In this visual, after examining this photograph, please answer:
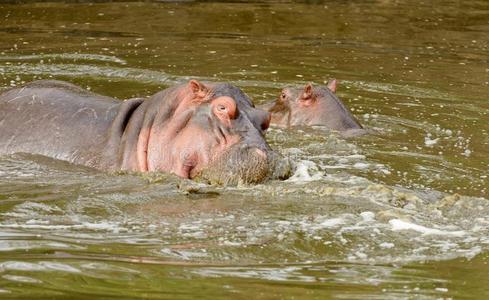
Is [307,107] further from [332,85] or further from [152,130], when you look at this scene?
[152,130]

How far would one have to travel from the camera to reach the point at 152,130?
25.2 feet

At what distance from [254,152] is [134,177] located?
2.91ft

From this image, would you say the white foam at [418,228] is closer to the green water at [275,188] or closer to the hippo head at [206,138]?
the green water at [275,188]

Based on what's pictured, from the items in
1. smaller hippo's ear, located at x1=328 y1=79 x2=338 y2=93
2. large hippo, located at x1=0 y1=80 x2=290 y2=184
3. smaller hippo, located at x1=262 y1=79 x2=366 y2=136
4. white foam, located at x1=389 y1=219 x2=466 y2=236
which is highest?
large hippo, located at x1=0 y1=80 x2=290 y2=184

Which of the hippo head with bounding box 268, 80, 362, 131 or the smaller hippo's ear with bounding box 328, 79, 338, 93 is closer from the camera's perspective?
the hippo head with bounding box 268, 80, 362, 131

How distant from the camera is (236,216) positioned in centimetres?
664

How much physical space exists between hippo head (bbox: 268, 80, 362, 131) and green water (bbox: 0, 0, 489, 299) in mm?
264

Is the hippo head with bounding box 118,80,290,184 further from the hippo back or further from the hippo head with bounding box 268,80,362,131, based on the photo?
the hippo head with bounding box 268,80,362,131

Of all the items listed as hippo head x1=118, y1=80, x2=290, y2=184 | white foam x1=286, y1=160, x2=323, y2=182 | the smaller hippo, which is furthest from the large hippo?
the smaller hippo

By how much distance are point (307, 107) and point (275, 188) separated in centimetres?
329

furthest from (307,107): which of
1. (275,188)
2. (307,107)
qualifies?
(275,188)

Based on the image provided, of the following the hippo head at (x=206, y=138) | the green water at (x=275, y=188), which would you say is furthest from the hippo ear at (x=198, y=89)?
the green water at (x=275, y=188)

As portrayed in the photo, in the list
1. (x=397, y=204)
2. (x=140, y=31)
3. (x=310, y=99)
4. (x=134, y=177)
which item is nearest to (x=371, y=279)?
(x=397, y=204)

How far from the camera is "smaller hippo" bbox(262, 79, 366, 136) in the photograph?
1018cm
